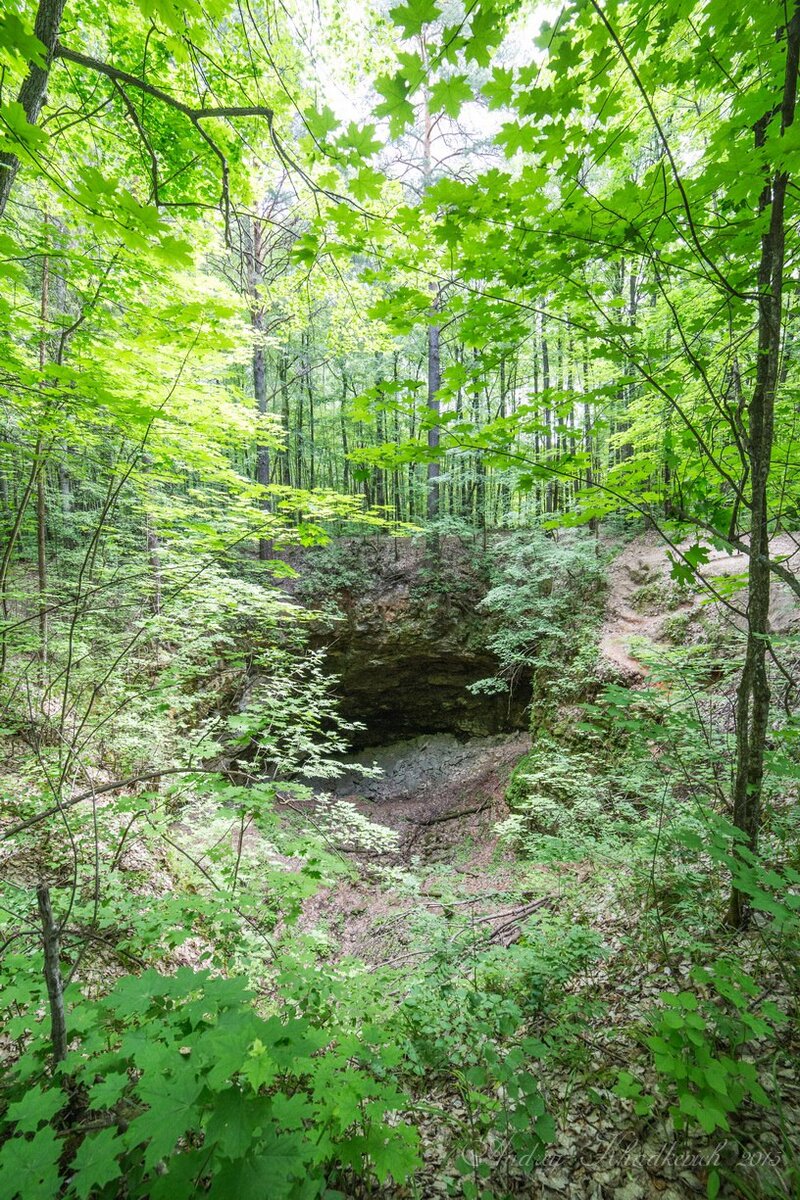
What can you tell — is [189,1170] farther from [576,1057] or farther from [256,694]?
[256,694]

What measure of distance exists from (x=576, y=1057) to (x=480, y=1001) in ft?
1.88

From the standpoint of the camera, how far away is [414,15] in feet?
5.07

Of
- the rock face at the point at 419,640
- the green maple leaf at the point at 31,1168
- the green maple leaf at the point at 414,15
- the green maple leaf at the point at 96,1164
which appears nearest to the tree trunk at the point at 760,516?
the green maple leaf at the point at 414,15

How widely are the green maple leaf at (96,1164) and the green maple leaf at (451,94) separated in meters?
3.57

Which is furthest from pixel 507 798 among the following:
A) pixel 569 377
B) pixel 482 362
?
pixel 569 377

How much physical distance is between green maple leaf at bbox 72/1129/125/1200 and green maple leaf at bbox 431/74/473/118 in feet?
11.7

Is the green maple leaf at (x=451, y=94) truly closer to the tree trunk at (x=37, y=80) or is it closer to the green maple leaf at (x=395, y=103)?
the green maple leaf at (x=395, y=103)

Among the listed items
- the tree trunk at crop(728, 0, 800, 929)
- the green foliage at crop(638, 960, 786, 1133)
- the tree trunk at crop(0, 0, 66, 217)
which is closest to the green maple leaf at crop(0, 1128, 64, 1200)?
the green foliage at crop(638, 960, 786, 1133)

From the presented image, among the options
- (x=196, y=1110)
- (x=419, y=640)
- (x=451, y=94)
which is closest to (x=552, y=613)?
(x=419, y=640)

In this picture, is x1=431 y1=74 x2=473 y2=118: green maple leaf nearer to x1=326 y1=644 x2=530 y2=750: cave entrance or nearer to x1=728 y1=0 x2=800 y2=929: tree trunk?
x1=728 y1=0 x2=800 y2=929: tree trunk

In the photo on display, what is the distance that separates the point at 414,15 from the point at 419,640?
32.4 ft

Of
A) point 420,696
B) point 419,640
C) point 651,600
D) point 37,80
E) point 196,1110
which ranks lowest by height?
point 420,696

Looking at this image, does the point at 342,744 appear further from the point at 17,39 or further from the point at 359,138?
the point at 17,39

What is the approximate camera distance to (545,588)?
952 cm
